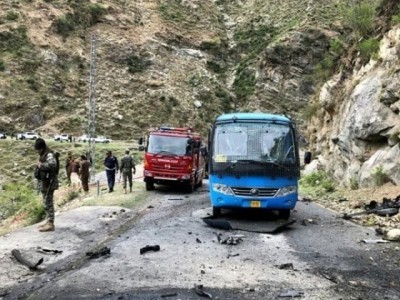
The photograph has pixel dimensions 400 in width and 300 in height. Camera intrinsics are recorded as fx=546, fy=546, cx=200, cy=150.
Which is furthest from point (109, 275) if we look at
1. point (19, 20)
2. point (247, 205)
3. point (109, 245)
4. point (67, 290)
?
point (19, 20)

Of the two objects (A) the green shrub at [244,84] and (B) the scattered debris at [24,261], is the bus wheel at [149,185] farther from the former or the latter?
(A) the green shrub at [244,84]

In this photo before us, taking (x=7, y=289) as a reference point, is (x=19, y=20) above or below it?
above

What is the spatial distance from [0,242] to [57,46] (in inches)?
2129

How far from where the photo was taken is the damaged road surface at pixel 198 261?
7.35 m

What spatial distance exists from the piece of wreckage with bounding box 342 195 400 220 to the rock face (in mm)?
2849

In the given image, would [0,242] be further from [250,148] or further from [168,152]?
[168,152]

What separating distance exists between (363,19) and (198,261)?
23639 mm

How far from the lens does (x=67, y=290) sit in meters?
7.31

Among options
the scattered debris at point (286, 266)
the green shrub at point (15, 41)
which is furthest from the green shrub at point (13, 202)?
the green shrub at point (15, 41)

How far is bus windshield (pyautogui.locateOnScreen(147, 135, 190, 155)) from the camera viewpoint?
73.9 ft

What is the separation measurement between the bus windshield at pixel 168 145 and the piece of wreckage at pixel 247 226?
931cm

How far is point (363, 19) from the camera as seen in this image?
29.1 metres

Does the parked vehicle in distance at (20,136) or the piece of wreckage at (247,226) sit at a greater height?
the parked vehicle in distance at (20,136)

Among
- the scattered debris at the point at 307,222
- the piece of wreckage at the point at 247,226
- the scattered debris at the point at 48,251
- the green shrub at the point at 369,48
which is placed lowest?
the scattered debris at the point at 307,222
